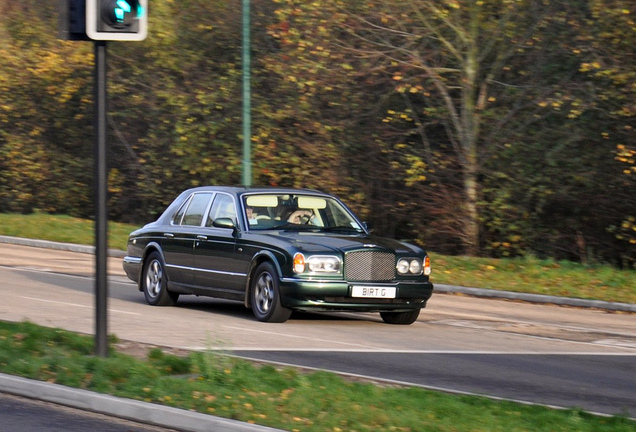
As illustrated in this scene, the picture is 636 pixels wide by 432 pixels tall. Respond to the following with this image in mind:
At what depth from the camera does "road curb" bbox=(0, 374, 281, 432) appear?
23.3ft

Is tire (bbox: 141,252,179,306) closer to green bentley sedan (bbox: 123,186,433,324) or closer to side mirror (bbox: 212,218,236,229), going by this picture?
green bentley sedan (bbox: 123,186,433,324)

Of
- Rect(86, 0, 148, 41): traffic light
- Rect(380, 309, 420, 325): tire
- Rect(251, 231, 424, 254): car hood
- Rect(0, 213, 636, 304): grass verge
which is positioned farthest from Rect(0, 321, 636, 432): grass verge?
Rect(0, 213, 636, 304): grass verge

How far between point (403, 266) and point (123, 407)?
6245 millimetres

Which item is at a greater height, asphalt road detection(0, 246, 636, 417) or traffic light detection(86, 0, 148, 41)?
traffic light detection(86, 0, 148, 41)

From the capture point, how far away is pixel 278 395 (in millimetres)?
7930

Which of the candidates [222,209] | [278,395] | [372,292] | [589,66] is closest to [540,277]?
[589,66]

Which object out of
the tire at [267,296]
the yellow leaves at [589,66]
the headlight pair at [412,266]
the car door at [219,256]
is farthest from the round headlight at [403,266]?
the yellow leaves at [589,66]

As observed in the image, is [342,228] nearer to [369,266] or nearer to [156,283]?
[369,266]

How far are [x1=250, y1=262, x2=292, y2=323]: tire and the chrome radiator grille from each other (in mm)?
805

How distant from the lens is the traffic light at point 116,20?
878 cm

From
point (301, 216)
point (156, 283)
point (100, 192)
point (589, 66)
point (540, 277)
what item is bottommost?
point (540, 277)

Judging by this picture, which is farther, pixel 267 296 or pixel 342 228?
pixel 342 228

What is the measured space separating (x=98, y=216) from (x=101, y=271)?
418 millimetres

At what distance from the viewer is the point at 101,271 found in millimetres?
9062
